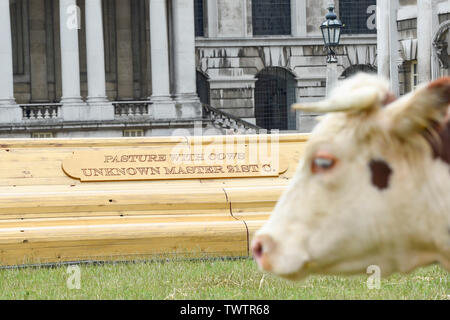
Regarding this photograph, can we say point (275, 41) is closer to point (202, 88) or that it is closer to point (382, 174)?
point (202, 88)

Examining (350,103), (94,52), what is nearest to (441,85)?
(350,103)

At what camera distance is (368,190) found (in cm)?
292

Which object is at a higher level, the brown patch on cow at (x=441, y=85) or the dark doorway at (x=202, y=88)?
the brown patch on cow at (x=441, y=85)

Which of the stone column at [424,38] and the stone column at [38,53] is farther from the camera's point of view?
the stone column at [38,53]

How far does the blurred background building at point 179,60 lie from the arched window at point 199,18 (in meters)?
0.06

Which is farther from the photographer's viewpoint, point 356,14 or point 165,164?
point 356,14

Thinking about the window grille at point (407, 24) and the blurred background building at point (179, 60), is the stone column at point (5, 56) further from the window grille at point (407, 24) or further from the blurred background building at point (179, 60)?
the window grille at point (407, 24)

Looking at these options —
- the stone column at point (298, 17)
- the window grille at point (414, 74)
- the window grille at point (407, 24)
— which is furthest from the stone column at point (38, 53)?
the window grille at point (414, 74)

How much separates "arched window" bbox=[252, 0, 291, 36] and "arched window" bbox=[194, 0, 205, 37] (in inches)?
103

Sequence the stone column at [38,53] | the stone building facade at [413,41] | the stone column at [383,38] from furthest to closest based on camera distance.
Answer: the stone column at [38,53] → the stone column at [383,38] → the stone building facade at [413,41]

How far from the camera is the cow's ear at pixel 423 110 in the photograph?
278cm

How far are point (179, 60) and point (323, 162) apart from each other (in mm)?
37231

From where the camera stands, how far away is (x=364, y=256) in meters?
3.02

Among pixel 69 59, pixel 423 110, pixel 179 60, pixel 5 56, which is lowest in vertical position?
pixel 423 110
